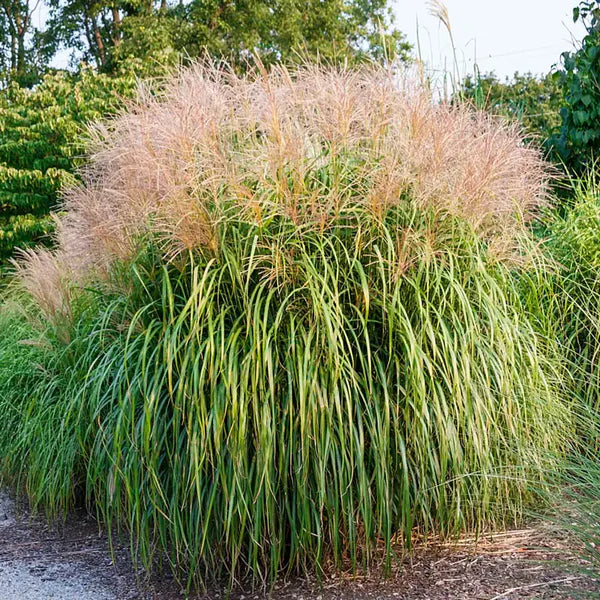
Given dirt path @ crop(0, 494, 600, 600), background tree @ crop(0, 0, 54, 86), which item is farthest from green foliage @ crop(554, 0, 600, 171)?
background tree @ crop(0, 0, 54, 86)

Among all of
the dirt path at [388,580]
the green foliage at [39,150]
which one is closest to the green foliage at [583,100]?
the dirt path at [388,580]

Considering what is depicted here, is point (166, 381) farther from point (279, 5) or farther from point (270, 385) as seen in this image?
point (279, 5)

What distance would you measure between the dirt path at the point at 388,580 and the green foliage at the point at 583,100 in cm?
366

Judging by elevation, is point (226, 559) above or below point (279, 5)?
below

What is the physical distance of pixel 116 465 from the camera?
268cm

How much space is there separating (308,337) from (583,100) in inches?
163

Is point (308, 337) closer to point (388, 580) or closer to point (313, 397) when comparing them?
point (313, 397)

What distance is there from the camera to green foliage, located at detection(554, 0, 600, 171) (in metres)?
5.62

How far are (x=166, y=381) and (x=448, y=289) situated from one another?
1.23 metres

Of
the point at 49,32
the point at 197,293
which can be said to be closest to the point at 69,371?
the point at 197,293

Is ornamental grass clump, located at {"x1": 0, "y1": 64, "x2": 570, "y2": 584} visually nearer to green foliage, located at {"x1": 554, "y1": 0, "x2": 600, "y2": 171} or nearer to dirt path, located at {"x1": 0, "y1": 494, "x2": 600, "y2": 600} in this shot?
dirt path, located at {"x1": 0, "y1": 494, "x2": 600, "y2": 600}

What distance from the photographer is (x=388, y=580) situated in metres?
2.85

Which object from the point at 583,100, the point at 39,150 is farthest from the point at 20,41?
the point at 583,100

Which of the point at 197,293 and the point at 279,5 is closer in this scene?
the point at 197,293
